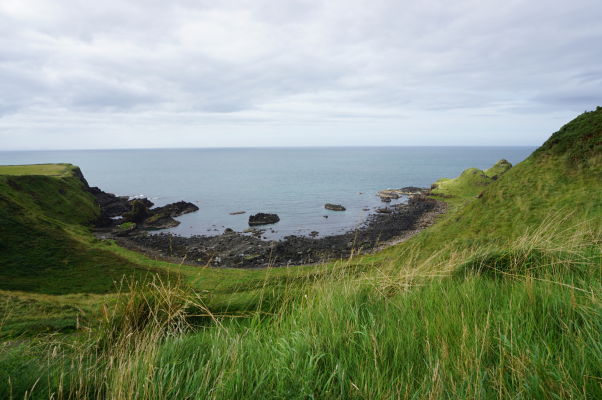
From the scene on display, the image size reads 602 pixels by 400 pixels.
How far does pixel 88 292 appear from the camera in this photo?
1118 inches

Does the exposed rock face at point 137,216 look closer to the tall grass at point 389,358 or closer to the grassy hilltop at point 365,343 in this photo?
the grassy hilltop at point 365,343

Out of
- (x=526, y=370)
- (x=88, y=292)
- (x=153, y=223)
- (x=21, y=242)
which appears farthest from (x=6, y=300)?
(x=153, y=223)

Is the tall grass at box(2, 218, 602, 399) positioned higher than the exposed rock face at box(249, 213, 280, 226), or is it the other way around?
the tall grass at box(2, 218, 602, 399)

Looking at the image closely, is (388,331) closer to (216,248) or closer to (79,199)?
(216,248)

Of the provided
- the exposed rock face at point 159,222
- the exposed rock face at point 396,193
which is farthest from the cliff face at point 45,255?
the exposed rock face at point 396,193

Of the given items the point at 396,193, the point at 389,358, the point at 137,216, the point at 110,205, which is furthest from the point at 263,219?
the point at 389,358

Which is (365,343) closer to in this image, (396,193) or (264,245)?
(264,245)

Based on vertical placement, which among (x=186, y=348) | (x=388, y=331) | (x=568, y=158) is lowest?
(x=186, y=348)

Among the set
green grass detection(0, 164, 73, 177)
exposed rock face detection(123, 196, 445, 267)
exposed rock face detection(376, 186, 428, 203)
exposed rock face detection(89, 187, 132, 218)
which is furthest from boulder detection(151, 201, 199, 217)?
exposed rock face detection(376, 186, 428, 203)

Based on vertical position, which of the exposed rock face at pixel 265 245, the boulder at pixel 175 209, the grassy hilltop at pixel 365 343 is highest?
the grassy hilltop at pixel 365 343

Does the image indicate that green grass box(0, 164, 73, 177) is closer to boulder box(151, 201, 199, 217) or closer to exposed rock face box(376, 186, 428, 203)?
boulder box(151, 201, 199, 217)

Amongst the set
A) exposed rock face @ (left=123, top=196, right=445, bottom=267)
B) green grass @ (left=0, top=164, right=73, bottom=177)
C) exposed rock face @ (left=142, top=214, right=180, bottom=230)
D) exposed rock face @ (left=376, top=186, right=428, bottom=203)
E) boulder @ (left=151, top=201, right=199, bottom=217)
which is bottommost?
exposed rock face @ (left=123, top=196, right=445, bottom=267)

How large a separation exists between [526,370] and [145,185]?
145210 millimetres

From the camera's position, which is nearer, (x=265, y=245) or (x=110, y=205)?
→ (x=265, y=245)
